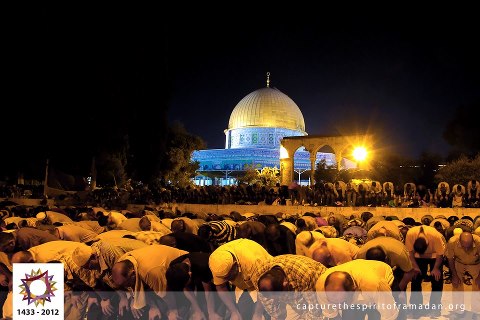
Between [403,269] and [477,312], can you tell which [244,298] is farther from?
[477,312]

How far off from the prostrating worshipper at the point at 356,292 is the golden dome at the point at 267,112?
221 ft

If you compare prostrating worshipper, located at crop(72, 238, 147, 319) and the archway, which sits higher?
the archway

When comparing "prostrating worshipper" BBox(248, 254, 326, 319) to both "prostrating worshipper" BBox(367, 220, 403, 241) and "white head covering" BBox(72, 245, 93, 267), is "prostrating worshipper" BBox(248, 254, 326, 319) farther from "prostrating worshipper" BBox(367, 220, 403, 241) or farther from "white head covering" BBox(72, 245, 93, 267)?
"prostrating worshipper" BBox(367, 220, 403, 241)

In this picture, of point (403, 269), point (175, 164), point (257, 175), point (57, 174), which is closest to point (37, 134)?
point (57, 174)

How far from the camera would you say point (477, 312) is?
22.0ft

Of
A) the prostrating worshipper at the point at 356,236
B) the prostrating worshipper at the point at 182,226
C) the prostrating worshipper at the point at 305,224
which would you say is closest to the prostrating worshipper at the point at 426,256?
the prostrating worshipper at the point at 356,236

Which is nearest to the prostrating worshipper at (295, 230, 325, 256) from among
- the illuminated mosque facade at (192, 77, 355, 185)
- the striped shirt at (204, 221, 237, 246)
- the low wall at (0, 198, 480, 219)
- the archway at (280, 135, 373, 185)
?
the striped shirt at (204, 221, 237, 246)

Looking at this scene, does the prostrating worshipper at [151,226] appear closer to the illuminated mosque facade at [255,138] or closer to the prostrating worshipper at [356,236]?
the prostrating worshipper at [356,236]

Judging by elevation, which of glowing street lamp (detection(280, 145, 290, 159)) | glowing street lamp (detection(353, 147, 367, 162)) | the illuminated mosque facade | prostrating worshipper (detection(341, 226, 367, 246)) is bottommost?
prostrating worshipper (detection(341, 226, 367, 246))

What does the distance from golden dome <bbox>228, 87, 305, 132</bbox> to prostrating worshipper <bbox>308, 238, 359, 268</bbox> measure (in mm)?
65863

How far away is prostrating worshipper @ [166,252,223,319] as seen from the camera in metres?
5.01

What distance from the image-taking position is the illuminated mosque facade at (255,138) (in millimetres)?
66875

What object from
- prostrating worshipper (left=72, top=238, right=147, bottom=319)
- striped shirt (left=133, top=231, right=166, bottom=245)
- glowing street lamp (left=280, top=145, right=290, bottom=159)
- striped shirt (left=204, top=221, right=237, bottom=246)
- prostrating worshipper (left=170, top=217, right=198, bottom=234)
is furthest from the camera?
glowing street lamp (left=280, top=145, right=290, bottom=159)

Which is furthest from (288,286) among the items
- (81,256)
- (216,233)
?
(216,233)
